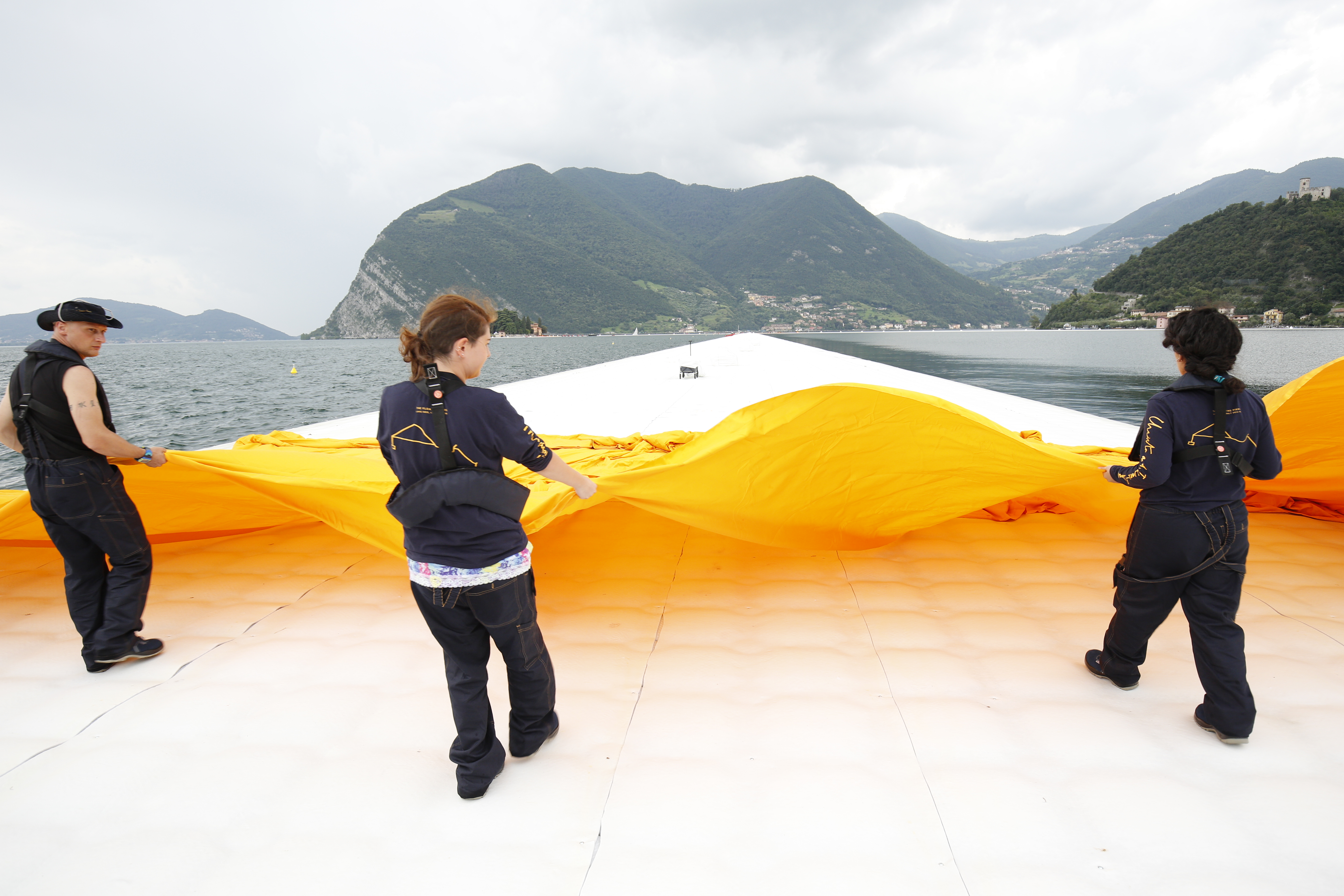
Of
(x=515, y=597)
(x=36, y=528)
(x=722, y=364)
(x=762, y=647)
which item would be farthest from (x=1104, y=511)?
(x=722, y=364)

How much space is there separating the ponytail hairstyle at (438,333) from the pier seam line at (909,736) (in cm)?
172

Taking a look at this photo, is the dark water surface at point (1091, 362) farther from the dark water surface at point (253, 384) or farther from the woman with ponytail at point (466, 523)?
the dark water surface at point (253, 384)

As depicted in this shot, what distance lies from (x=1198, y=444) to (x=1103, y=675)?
90cm

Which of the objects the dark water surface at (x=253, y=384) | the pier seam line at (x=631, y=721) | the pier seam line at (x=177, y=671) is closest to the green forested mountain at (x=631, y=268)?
the dark water surface at (x=253, y=384)

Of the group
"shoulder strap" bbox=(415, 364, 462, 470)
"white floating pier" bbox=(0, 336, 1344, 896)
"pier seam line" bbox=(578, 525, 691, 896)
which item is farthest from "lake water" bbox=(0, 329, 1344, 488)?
"shoulder strap" bbox=(415, 364, 462, 470)

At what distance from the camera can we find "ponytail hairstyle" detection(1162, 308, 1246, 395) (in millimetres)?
1709

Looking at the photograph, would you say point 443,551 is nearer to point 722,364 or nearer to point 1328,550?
point 1328,550

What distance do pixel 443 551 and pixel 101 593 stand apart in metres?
1.90

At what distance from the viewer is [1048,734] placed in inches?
72.1

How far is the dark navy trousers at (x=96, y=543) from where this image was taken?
85.4 inches

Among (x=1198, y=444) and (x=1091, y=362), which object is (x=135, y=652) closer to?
(x=1198, y=444)

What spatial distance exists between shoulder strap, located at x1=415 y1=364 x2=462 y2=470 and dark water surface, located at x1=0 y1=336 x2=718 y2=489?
130 inches

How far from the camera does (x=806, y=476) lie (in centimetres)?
275
